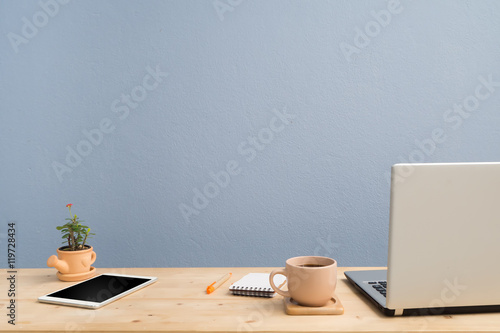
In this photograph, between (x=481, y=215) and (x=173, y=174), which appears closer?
(x=481, y=215)

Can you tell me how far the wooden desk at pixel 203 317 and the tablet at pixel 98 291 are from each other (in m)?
0.02

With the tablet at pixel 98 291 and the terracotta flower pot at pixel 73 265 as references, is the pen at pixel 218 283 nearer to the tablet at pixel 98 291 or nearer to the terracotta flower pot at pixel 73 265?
the tablet at pixel 98 291

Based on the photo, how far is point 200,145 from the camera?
Answer: 202 centimetres

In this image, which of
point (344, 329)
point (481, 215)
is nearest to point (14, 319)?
point (344, 329)

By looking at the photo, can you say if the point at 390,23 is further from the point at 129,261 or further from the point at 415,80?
the point at 129,261

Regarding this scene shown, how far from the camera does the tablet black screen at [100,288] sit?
38.2 inches

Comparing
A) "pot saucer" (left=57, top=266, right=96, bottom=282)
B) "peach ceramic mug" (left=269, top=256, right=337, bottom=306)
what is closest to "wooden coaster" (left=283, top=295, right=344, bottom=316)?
"peach ceramic mug" (left=269, top=256, right=337, bottom=306)

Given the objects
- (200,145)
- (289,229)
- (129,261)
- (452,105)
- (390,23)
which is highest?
(390,23)

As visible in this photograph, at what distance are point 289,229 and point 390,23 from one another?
43.4 inches

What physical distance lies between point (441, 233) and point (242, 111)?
134cm

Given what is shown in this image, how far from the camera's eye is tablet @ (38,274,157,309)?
93 centimetres

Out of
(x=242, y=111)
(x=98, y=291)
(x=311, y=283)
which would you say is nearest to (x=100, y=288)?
(x=98, y=291)

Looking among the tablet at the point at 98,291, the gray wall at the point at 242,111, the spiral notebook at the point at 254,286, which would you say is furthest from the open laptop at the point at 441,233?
the gray wall at the point at 242,111

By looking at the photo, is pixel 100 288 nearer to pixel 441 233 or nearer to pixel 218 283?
pixel 218 283
